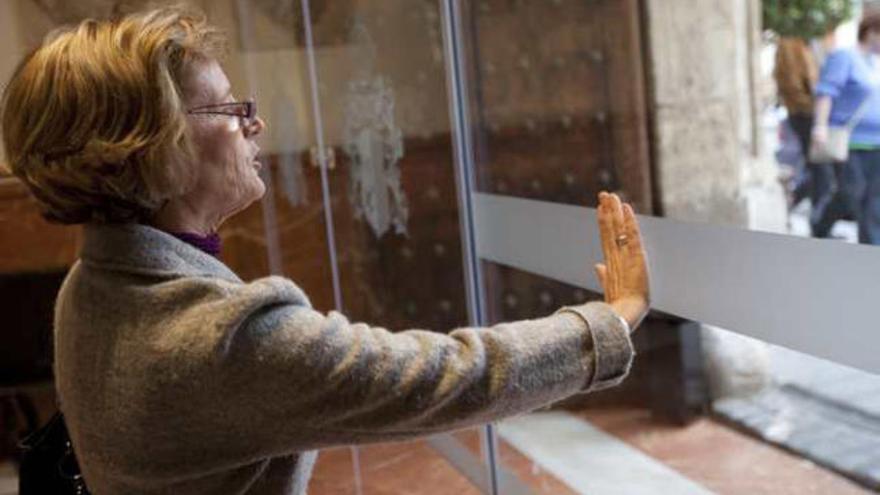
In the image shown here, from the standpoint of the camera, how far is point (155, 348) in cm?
88

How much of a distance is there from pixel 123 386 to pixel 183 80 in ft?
0.99

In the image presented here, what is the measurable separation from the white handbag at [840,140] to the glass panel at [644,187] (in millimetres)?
273

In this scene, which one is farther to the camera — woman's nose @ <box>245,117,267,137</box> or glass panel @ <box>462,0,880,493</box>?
glass panel @ <box>462,0,880,493</box>

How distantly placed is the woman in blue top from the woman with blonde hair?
61.0 inches

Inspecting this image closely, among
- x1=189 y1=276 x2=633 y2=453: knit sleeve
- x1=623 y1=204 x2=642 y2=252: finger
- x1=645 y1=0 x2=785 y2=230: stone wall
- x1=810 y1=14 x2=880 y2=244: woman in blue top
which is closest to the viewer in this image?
x1=189 y1=276 x2=633 y2=453: knit sleeve

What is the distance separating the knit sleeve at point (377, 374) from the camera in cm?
87

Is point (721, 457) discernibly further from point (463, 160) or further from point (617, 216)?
point (617, 216)

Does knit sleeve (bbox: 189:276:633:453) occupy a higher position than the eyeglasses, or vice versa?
the eyeglasses

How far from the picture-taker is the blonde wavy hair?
909mm

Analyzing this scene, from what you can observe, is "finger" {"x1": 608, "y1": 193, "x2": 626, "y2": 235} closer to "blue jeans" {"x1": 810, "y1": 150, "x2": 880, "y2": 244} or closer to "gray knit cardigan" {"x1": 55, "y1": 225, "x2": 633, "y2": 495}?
"gray knit cardigan" {"x1": 55, "y1": 225, "x2": 633, "y2": 495}

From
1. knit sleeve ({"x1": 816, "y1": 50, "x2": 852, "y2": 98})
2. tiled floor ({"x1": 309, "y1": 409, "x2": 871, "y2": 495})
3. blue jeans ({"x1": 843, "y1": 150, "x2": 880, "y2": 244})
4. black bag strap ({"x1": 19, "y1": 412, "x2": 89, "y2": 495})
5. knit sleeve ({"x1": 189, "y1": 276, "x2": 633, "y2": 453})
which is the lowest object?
tiled floor ({"x1": 309, "y1": 409, "x2": 871, "y2": 495})

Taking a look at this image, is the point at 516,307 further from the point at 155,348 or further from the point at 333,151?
the point at 155,348

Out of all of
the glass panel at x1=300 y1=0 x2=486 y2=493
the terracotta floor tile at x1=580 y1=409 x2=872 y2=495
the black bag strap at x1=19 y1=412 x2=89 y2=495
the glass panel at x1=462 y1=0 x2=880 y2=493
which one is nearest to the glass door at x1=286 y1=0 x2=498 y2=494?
the glass panel at x1=300 y1=0 x2=486 y2=493

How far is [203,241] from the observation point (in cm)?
103
